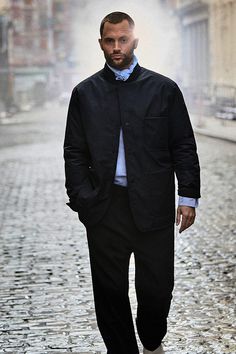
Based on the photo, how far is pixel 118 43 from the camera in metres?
5.06

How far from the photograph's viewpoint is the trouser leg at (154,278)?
17.0 feet

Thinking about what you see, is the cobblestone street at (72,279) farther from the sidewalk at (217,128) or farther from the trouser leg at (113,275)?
the sidewalk at (217,128)

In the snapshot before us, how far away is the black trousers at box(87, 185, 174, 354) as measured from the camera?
513 centimetres

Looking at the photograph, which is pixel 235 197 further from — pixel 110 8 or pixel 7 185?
pixel 110 8

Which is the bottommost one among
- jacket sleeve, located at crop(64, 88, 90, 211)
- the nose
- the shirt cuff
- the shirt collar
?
the shirt cuff

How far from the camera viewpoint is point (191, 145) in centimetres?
518

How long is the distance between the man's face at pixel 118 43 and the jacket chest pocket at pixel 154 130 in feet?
0.95

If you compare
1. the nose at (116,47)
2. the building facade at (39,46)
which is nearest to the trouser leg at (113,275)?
the nose at (116,47)

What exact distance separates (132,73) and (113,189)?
56 centimetres

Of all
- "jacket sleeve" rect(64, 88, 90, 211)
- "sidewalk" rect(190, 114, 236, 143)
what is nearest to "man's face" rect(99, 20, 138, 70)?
"jacket sleeve" rect(64, 88, 90, 211)

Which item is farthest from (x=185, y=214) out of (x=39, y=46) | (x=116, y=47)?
(x=39, y=46)

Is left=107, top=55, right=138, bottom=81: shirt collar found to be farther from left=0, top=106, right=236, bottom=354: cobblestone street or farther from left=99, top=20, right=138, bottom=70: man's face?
left=0, top=106, right=236, bottom=354: cobblestone street

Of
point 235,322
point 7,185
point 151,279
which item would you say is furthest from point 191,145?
point 7,185

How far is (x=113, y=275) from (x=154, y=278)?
200 millimetres
